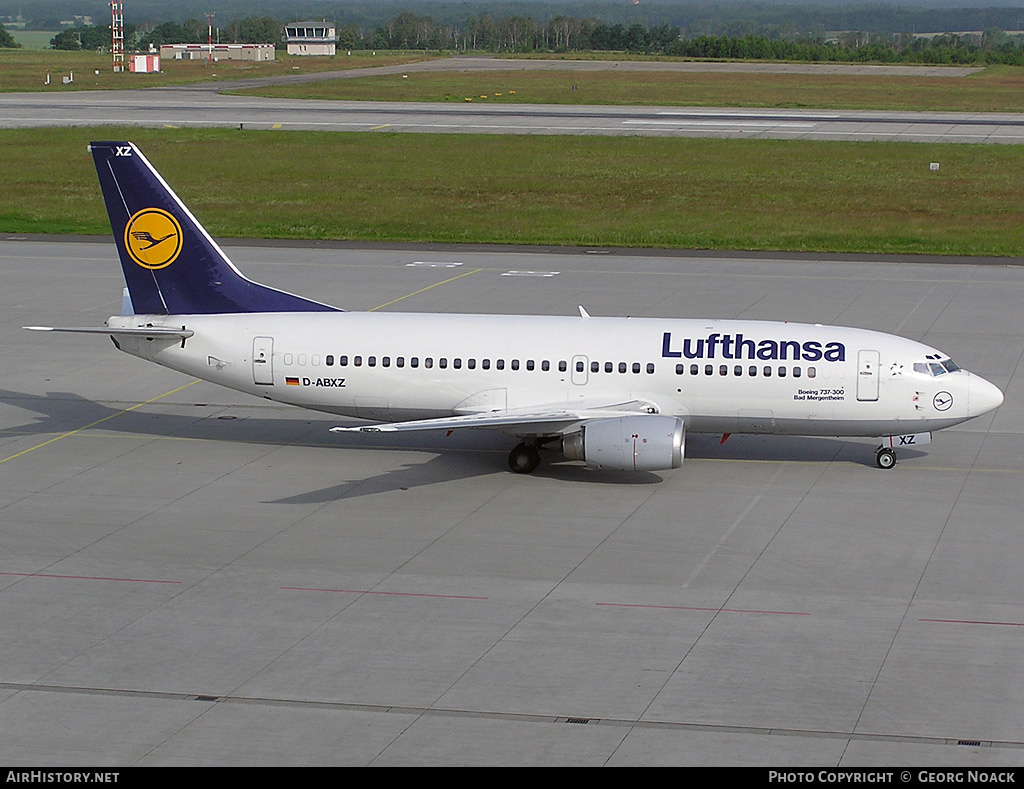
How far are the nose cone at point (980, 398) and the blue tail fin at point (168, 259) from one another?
56.7 ft

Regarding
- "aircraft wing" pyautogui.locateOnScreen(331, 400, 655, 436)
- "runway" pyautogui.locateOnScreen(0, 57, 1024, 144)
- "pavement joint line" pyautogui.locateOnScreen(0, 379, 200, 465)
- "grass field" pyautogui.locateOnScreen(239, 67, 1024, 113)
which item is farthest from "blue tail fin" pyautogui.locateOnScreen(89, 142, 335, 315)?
"grass field" pyautogui.locateOnScreen(239, 67, 1024, 113)

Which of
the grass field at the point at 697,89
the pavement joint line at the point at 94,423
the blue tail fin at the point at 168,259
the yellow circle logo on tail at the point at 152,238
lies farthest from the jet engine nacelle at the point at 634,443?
the grass field at the point at 697,89

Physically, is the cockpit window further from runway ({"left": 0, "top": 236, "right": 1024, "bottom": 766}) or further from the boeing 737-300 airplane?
runway ({"left": 0, "top": 236, "right": 1024, "bottom": 766})

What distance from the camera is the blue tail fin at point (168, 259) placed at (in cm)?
3588

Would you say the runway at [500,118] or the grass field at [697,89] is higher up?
the grass field at [697,89]

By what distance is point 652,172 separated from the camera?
91.9 m

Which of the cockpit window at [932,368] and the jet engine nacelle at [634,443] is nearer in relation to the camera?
the jet engine nacelle at [634,443]

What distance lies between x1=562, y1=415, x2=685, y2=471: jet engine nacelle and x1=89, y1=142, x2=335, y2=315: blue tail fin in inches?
357

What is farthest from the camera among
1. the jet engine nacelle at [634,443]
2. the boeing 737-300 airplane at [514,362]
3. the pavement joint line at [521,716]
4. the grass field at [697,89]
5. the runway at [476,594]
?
the grass field at [697,89]

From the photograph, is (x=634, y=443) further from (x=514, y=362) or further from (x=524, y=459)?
(x=514, y=362)

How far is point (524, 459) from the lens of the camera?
34438mm

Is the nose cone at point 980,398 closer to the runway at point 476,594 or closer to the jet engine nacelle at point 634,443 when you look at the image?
the runway at point 476,594

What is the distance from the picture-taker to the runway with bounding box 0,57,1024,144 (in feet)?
370
